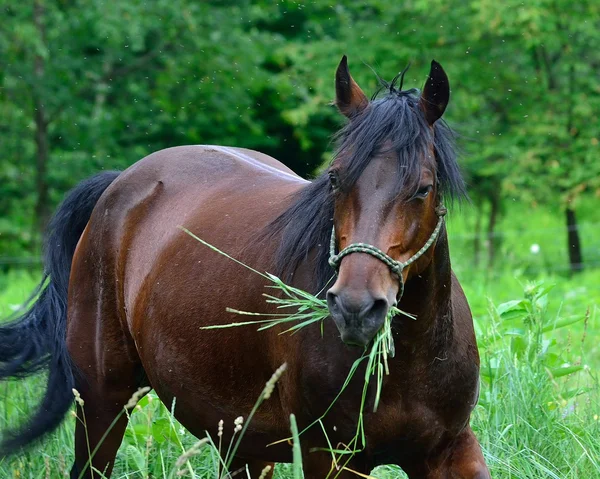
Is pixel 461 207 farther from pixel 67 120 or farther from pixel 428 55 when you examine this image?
pixel 67 120

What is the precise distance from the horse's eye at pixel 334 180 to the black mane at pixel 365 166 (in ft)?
0.09

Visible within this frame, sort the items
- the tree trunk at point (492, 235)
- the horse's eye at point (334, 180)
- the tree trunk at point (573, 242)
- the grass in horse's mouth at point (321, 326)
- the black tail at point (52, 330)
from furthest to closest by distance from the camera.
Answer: the tree trunk at point (492, 235)
the tree trunk at point (573, 242)
the black tail at point (52, 330)
the horse's eye at point (334, 180)
the grass in horse's mouth at point (321, 326)

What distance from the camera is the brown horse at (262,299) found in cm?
291

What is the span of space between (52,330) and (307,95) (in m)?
11.3

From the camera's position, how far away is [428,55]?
561 inches

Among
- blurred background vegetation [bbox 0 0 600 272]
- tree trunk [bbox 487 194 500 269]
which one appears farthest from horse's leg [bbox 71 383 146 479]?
tree trunk [bbox 487 194 500 269]

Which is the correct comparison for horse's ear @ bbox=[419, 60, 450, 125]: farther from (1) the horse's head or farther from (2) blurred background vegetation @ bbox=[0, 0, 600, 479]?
(2) blurred background vegetation @ bbox=[0, 0, 600, 479]

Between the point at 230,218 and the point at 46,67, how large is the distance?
13877mm

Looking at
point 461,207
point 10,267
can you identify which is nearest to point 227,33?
point 10,267

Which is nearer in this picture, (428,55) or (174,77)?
(428,55)

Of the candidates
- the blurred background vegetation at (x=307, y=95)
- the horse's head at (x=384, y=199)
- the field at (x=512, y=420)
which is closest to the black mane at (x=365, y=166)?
the horse's head at (x=384, y=199)

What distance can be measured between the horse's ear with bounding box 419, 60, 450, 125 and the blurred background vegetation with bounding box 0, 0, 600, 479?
4.90 metres

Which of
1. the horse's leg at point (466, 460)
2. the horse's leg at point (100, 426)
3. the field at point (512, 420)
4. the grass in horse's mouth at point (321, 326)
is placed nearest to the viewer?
the grass in horse's mouth at point (321, 326)

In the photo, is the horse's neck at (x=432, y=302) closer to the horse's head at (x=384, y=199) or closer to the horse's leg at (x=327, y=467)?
the horse's head at (x=384, y=199)
